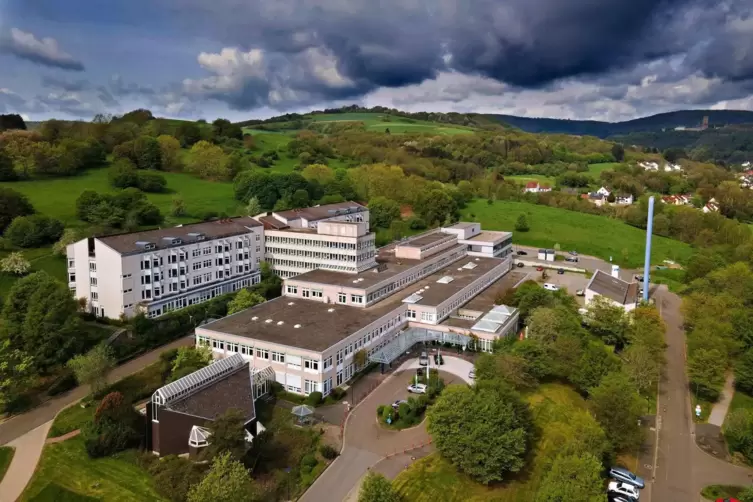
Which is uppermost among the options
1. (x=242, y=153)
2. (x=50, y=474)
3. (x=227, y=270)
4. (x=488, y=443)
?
(x=242, y=153)

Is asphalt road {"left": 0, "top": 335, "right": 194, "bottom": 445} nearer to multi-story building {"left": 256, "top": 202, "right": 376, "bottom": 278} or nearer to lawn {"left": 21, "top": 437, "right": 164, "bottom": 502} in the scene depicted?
lawn {"left": 21, "top": 437, "right": 164, "bottom": 502}

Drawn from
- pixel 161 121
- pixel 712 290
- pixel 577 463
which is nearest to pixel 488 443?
pixel 577 463

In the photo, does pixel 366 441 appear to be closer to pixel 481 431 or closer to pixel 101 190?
pixel 481 431

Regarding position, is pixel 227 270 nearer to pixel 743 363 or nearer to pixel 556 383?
pixel 556 383

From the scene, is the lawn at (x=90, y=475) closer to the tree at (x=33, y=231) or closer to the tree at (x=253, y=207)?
the tree at (x=33, y=231)

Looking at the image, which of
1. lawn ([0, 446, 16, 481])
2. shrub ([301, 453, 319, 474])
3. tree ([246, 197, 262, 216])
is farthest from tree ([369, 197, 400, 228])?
lawn ([0, 446, 16, 481])

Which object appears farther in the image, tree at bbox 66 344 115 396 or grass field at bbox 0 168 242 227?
grass field at bbox 0 168 242 227

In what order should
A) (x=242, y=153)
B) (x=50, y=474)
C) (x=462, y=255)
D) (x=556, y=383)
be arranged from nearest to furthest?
(x=50, y=474)
(x=556, y=383)
(x=462, y=255)
(x=242, y=153)
